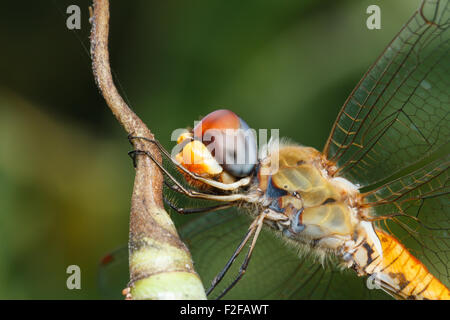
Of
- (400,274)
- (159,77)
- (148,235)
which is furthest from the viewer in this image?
(159,77)

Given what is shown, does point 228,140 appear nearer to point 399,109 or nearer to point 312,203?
point 312,203

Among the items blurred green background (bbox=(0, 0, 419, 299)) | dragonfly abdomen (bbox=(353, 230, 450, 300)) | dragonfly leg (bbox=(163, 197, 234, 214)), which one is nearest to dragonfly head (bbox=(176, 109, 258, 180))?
dragonfly leg (bbox=(163, 197, 234, 214))

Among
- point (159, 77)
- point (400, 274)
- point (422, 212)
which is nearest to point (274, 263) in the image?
point (400, 274)

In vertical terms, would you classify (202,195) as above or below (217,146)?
below

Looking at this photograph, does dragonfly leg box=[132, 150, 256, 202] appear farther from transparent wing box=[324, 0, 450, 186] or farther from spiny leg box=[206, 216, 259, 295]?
transparent wing box=[324, 0, 450, 186]

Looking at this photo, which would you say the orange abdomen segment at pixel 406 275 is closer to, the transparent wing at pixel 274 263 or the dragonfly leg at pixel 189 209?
the transparent wing at pixel 274 263

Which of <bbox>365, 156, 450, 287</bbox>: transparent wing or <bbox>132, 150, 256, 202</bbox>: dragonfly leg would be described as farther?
<bbox>365, 156, 450, 287</bbox>: transparent wing
